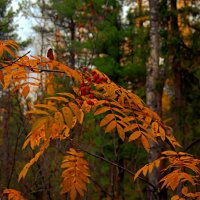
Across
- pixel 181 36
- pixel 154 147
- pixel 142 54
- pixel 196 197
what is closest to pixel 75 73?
pixel 196 197

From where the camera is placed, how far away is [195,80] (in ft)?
36.2

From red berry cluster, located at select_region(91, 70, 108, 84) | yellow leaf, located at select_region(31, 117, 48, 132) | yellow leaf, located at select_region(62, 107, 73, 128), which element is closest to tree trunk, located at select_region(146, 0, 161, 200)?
red berry cluster, located at select_region(91, 70, 108, 84)

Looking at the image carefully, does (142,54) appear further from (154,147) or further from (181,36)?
(154,147)

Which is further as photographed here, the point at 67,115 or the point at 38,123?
the point at 67,115

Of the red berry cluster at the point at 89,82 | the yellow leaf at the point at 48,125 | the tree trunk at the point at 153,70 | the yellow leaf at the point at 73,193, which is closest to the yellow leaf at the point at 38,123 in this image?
the yellow leaf at the point at 48,125

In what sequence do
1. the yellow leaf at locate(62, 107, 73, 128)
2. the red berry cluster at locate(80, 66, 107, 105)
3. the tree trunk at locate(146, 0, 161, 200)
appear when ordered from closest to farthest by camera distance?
the yellow leaf at locate(62, 107, 73, 128) < the red berry cluster at locate(80, 66, 107, 105) < the tree trunk at locate(146, 0, 161, 200)

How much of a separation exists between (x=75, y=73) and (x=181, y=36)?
8.98m

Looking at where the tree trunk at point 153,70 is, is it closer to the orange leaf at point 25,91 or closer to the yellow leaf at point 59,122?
the orange leaf at point 25,91

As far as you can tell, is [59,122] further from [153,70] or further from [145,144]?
[153,70]

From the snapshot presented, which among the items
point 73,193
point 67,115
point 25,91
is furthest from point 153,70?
point 67,115

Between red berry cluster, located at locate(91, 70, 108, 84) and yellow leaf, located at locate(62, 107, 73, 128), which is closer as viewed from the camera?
yellow leaf, located at locate(62, 107, 73, 128)

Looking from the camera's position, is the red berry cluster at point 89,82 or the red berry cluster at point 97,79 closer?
the red berry cluster at point 89,82

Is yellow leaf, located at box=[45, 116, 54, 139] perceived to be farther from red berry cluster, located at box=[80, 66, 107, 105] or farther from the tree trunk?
the tree trunk

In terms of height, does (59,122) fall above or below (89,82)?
below
